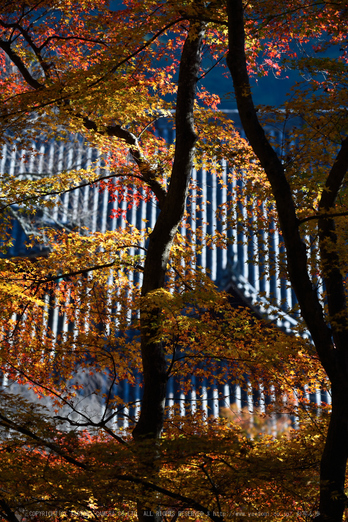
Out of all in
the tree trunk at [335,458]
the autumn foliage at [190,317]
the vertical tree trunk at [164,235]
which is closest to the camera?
the autumn foliage at [190,317]

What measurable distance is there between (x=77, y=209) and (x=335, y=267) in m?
8.14

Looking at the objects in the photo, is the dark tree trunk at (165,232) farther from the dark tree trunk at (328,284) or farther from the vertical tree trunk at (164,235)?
the dark tree trunk at (328,284)

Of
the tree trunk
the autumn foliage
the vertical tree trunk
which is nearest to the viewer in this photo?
the autumn foliage

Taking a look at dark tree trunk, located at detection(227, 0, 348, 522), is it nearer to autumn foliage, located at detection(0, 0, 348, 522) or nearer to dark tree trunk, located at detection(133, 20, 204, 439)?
autumn foliage, located at detection(0, 0, 348, 522)

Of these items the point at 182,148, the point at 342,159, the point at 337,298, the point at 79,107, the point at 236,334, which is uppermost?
the point at 79,107

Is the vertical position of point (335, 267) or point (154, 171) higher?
point (154, 171)

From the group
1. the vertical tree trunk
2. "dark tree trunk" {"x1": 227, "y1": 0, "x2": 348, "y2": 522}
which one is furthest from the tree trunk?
the vertical tree trunk

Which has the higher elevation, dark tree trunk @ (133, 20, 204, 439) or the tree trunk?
dark tree trunk @ (133, 20, 204, 439)

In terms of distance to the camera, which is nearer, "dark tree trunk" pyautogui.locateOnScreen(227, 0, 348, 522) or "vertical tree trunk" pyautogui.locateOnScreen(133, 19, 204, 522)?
"dark tree trunk" pyautogui.locateOnScreen(227, 0, 348, 522)

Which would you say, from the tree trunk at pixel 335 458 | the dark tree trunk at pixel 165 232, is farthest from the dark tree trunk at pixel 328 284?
the dark tree trunk at pixel 165 232

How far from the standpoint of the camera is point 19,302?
6.46 m

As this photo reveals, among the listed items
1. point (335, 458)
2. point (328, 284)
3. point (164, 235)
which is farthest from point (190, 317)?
point (335, 458)

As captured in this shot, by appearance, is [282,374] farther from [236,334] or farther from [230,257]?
[230,257]

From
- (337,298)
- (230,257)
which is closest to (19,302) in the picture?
(337,298)
